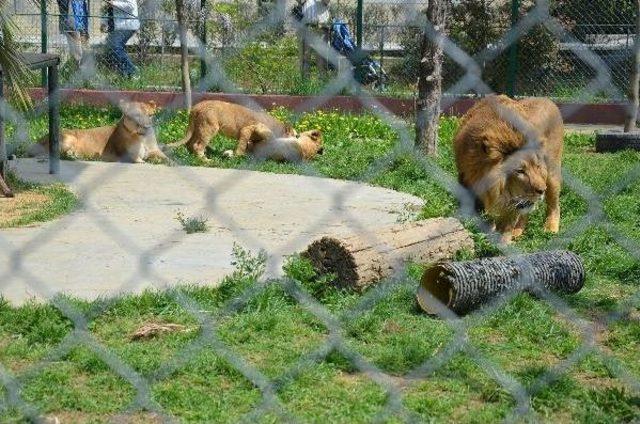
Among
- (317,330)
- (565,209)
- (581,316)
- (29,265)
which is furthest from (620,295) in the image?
(29,265)

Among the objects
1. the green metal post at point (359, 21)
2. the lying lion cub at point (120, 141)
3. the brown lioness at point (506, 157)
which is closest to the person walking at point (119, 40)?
the lying lion cub at point (120, 141)

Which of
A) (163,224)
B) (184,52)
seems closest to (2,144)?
(163,224)

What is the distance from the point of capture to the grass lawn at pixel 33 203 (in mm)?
7375

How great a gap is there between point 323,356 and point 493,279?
3.81 ft

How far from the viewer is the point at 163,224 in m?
7.33

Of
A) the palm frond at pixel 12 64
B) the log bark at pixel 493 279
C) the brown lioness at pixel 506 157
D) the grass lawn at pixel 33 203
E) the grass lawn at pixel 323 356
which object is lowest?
the grass lawn at pixel 33 203

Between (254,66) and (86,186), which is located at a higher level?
(254,66)

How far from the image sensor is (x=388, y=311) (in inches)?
201

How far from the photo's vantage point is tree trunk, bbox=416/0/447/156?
29.7ft

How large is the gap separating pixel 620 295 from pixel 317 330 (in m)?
1.75

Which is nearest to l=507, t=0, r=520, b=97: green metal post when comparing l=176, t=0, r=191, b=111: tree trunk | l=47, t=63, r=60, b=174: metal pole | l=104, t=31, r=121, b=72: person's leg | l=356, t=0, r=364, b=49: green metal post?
l=356, t=0, r=364, b=49: green metal post

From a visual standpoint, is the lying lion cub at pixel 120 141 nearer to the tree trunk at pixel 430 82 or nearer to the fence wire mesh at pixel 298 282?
the fence wire mesh at pixel 298 282

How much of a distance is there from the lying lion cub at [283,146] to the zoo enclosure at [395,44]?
604 mm

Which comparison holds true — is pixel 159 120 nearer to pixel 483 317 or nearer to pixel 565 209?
pixel 565 209
